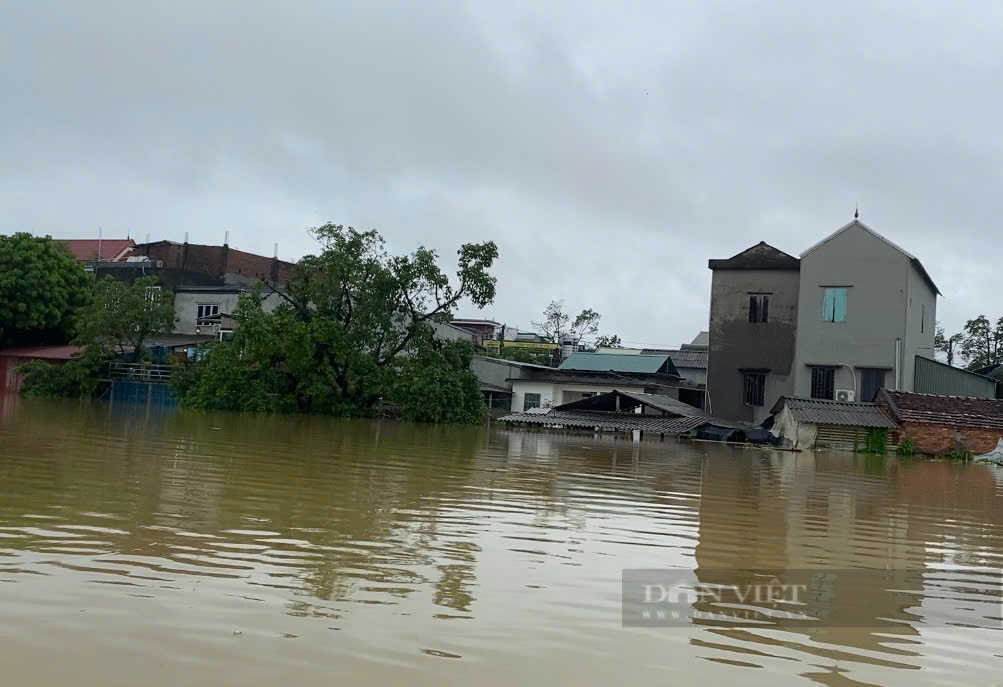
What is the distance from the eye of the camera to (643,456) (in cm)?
2323

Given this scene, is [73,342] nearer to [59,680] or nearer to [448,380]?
[448,380]

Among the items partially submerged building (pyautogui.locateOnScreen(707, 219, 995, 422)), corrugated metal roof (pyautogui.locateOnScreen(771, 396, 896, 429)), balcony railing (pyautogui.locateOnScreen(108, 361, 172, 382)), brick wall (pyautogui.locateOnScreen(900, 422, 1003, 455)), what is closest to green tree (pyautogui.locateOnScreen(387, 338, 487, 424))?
partially submerged building (pyautogui.locateOnScreen(707, 219, 995, 422))

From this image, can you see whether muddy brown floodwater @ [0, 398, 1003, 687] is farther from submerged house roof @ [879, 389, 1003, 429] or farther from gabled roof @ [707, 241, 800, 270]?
gabled roof @ [707, 241, 800, 270]

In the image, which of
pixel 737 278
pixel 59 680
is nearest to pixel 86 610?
pixel 59 680

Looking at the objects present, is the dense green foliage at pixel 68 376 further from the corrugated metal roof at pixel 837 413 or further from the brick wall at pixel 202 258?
the corrugated metal roof at pixel 837 413

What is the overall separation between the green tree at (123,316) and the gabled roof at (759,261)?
25767mm

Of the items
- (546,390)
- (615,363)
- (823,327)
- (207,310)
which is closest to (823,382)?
(823,327)

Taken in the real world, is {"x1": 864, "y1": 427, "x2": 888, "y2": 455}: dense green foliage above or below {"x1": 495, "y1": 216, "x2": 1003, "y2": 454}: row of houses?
below

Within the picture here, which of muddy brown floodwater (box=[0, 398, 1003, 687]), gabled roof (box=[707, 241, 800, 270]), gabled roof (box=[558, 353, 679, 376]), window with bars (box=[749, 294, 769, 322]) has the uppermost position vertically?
gabled roof (box=[707, 241, 800, 270])

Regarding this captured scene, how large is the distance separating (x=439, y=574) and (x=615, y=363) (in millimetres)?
41081

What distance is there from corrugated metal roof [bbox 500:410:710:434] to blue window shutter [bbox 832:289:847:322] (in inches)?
315

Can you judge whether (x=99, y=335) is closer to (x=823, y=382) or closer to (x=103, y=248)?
(x=103, y=248)

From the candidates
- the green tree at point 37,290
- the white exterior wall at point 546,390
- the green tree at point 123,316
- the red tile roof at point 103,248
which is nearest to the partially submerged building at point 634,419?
the white exterior wall at point 546,390

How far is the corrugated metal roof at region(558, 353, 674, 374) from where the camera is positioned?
46.5 m
